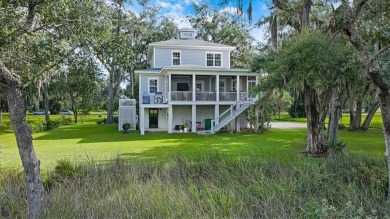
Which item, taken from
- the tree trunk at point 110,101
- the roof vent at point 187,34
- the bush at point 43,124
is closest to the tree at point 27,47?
the bush at point 43,124

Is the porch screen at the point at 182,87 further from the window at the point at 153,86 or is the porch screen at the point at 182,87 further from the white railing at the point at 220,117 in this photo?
the white railing at the point at 220,117

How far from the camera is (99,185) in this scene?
22.1ft

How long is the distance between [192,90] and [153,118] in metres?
4.12

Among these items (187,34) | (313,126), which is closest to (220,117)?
(187,34)

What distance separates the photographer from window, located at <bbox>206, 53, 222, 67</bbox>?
27.0 m

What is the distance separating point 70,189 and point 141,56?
1232 inches

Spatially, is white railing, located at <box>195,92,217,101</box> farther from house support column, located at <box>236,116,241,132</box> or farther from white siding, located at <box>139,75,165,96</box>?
white siding, located at <box>139,75,165,96</box>

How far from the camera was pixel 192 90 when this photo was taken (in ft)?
81.7

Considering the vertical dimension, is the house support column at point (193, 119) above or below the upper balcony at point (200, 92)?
below

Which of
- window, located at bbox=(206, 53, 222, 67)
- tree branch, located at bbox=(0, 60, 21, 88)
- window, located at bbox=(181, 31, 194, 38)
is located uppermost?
window, located at bbox=(181, 31, 194, 38)

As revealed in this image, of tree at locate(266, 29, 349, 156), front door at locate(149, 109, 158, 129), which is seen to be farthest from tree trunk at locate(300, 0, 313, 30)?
front door at locate(149, 109, 158, 129)

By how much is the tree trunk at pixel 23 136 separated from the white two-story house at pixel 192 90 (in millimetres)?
17989

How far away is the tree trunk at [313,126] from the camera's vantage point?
1370cm

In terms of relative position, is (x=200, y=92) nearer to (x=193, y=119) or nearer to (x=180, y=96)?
(x=180, y=96)
